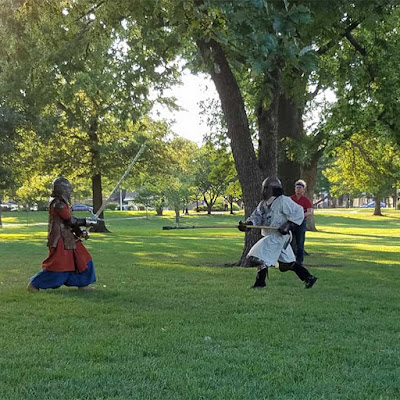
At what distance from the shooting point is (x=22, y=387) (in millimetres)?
3863

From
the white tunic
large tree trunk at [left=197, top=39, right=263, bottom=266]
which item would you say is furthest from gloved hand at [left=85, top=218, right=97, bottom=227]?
large tree trunk at [left=197, top=39, right=263, bottom=266]

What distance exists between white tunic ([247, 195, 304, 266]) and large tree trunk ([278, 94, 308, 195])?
7879 millimetres

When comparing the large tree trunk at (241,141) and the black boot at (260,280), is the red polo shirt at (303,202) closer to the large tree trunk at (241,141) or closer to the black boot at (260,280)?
the large tree trunk at (241,141)

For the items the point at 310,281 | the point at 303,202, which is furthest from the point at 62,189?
the point at 303,202

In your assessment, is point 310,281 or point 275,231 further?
point 310,281

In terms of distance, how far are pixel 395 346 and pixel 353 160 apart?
73.1 feet

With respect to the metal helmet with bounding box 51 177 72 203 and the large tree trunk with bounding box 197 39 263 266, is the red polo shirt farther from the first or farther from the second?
the metal helmet with bounding box 51 177 72 203

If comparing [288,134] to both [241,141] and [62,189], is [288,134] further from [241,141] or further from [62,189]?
[62,189]

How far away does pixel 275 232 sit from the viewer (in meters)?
8.22

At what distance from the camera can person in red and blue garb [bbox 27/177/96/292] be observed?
7.99 meters

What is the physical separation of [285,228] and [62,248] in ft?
10.9

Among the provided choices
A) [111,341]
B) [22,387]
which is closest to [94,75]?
[111,341]

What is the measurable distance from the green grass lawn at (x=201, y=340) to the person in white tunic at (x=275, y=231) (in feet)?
1.31

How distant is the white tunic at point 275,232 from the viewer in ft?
26.7
